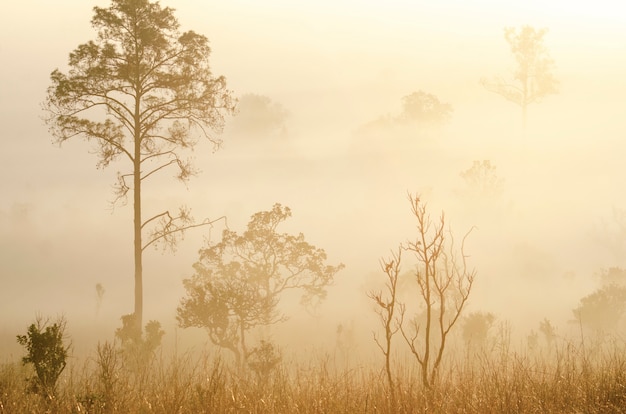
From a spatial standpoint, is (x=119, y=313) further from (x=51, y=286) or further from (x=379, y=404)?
(x=379, y=404)

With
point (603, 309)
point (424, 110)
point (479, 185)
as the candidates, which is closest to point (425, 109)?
point (424, 110)

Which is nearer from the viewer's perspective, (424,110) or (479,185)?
(479,185)

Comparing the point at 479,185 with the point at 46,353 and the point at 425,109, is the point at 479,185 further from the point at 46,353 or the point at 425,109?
the point at 46,353

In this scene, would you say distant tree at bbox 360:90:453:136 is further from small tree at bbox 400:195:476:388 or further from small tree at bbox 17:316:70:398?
small tree at bbox 17:316:70:398

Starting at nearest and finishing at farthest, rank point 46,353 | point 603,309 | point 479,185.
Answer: point 46,353 → point 603,309 → point 479,185

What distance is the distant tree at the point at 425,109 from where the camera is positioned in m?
72.3

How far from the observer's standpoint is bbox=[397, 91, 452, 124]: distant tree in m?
72.3

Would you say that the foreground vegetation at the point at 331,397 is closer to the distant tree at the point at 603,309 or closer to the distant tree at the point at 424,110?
the distant tree at the point at 603,309

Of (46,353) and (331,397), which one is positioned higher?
(46,353)

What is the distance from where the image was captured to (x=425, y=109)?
73.0 m

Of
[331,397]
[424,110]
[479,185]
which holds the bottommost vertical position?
[331,397]

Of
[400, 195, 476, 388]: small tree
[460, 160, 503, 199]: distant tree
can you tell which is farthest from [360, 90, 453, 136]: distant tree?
[400, 195, 476, 388]: small tree

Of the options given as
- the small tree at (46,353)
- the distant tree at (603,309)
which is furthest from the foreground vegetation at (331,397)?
the distant tree at (603,309)

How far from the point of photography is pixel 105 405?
7.88 metres
